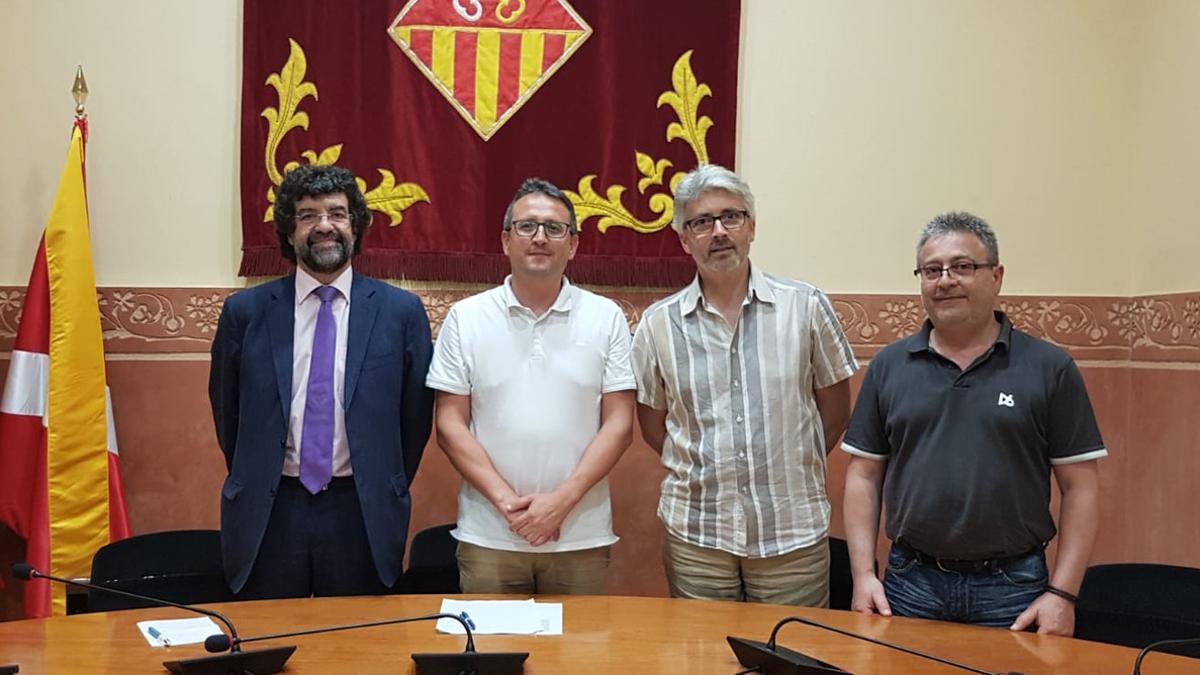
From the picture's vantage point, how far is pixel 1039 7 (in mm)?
3607

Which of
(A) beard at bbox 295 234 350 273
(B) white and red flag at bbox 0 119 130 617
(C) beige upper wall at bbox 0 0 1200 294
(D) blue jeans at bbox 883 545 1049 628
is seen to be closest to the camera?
(D) blue jeans at bbox 883 545 1049 628

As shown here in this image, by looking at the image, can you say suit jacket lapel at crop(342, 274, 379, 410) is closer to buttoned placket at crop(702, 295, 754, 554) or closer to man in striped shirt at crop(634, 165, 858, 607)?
man in striped shirt at crop(634, 165, 858, 607)

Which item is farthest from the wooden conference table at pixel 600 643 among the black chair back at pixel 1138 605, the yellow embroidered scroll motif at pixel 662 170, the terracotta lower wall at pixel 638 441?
the yellow embroidered scroll motif at pixel 662 170

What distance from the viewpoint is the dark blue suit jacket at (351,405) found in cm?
256

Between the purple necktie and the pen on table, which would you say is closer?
the pen on table

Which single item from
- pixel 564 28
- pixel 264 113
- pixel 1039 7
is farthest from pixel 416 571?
pixel 1039 7

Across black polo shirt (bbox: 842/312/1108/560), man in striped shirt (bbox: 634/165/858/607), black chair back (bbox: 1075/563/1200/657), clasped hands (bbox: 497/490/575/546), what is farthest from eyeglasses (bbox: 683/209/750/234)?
black chair back (bbox: 1075/563/1200/657)

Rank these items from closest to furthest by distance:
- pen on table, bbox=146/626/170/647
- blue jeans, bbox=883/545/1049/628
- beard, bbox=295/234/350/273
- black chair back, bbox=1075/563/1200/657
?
pen on table, bbox=146/626/170/647 < blue jeans, bbox=883/545/1049/628 < black chair back, bbox=1075/563/1200/657 < beard, bbox=295/234/350/273

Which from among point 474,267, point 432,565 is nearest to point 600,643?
point 432,565

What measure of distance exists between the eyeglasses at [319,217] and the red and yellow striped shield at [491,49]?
93cm

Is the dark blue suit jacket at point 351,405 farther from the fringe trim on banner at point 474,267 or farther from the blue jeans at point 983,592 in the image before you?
the blue jeans at point 983,592

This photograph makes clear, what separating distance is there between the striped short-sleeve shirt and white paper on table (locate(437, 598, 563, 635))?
481mm

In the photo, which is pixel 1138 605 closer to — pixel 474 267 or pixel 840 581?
pixel 840 581

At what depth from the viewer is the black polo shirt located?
2.24 metres
